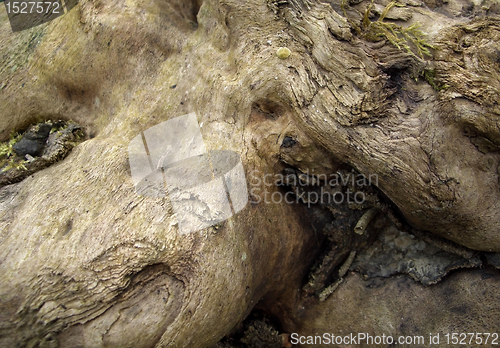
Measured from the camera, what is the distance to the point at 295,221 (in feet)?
9.35

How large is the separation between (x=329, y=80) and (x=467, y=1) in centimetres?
120

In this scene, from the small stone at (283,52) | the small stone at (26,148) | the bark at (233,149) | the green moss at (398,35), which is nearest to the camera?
the bark at (233,149)

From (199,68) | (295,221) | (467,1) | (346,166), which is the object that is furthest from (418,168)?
(199,68)

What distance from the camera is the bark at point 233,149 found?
202 centimetres

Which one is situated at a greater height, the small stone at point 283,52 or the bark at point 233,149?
the small stone at point 283,52

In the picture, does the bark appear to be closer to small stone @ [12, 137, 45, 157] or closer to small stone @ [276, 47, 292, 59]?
small stone @ [276, 47, 292, 59]

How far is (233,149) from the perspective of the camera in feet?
7.91

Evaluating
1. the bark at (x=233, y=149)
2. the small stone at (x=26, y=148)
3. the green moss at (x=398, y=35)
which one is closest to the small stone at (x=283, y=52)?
the bark at (x=233, y=149)

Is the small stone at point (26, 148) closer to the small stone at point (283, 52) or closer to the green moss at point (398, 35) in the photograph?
the small stone at point (283, 52)

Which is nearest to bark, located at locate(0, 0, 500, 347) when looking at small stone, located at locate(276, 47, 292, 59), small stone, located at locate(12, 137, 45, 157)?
small stone, located at locate(276, 47, 292, 59)

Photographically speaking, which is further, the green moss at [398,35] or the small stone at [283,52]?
the small stone at [283,52]

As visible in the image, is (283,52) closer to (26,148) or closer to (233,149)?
(233,149)

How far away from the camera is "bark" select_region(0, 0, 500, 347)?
202cm

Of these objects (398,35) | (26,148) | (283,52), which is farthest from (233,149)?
(26,148)
